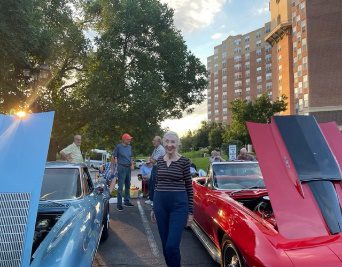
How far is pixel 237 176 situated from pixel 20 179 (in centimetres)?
414

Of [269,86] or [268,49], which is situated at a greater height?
[268,49]

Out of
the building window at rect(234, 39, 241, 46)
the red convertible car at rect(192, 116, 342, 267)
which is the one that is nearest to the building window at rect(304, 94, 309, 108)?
the red convertible car at rect(192, 116, 342, 267)

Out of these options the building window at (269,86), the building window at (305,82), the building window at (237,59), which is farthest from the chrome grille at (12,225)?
the building window at (237,59)

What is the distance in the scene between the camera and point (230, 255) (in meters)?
4.05

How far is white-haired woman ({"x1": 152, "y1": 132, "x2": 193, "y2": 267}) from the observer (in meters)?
4.03

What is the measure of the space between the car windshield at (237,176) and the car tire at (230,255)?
6.01 feet

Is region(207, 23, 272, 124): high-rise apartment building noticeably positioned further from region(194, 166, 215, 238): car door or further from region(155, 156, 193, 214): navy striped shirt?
region(155, 156, 193, 214): navy striped shirt

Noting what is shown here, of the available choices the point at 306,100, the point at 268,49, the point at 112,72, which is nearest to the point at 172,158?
the point at 112,72

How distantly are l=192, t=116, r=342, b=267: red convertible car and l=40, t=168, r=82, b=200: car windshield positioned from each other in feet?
6.40

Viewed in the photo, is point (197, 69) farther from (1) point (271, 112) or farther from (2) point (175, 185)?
(1) point (271, 112)

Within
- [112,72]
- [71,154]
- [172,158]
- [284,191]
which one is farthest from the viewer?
[112,72]

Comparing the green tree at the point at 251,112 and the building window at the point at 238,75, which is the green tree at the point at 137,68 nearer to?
the green tree at the point at 251,112

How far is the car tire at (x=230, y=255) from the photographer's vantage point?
144 inches

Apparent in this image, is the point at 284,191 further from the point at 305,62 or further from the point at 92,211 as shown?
the point at 305,62
